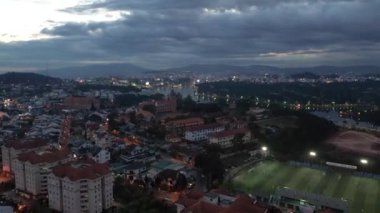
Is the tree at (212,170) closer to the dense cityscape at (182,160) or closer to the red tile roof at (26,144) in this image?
the dense cityscape at (182,160)

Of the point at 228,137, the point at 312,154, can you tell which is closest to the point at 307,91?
the point at 228,137

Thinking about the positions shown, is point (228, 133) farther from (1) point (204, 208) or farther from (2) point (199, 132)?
(1) point (204, 208)

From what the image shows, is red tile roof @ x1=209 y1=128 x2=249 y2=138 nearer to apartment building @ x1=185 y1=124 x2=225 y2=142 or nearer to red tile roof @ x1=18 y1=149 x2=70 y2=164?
apartment building @ x1=185 y1=124 x2=225 y2=142

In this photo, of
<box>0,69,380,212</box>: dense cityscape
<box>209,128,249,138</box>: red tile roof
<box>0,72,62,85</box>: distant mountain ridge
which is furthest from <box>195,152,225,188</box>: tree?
<box>0,72,62,85</box>: distant mountain ridge

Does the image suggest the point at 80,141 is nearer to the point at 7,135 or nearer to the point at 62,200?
the point at 7,135

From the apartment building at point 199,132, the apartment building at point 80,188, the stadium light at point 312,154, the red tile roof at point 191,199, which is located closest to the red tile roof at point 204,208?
the red tile roof at point 191,199

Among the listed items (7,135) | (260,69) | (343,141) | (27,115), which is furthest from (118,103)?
(260,69)
